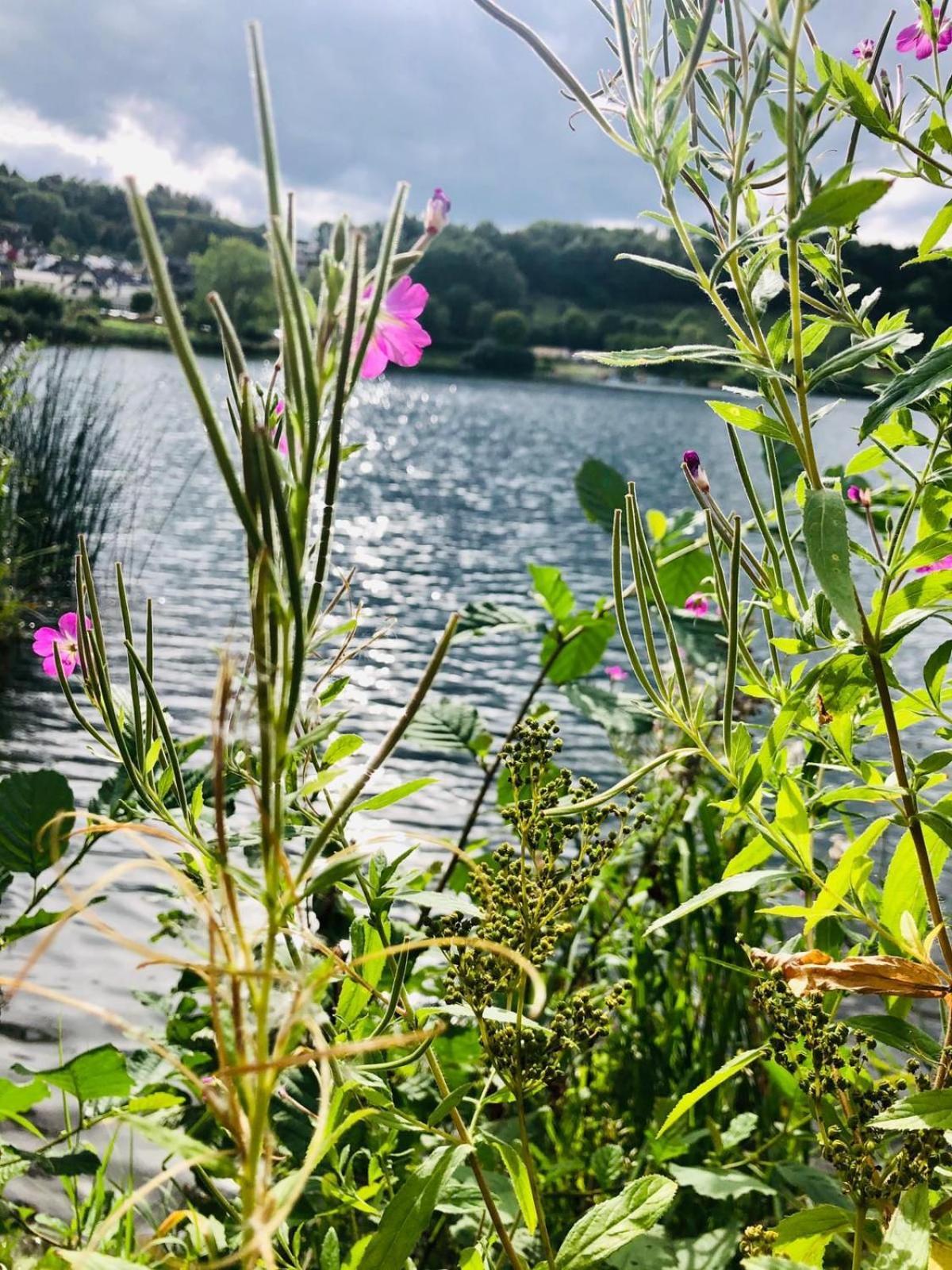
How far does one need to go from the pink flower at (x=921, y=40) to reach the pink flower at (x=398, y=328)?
59cm

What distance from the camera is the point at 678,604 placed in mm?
1873

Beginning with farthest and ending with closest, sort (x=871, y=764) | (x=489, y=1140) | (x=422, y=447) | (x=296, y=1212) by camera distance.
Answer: (x=422, y=447) < (x=296, y=1212) < (x=871, y=764) < (x=489, y=1140)

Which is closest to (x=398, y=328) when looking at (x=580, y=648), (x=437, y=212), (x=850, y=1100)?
(x=437, y=212)

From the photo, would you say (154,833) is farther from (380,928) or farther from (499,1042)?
(499,1042)

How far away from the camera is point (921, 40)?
1.18m

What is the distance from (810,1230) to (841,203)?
0.73m

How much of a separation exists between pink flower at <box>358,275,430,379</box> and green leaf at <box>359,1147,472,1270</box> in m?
0.52

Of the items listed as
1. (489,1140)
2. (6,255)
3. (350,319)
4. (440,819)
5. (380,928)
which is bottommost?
(440,819)

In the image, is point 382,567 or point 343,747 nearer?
point 343,747

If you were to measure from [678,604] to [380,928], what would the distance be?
1.23 m

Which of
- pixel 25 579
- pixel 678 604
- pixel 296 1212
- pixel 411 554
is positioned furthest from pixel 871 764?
pixel 411 554

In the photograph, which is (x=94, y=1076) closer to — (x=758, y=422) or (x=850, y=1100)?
(x=850, y=1100)

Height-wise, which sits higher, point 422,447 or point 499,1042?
point 422,447

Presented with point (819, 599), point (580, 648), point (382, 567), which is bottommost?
point (382, 567)
